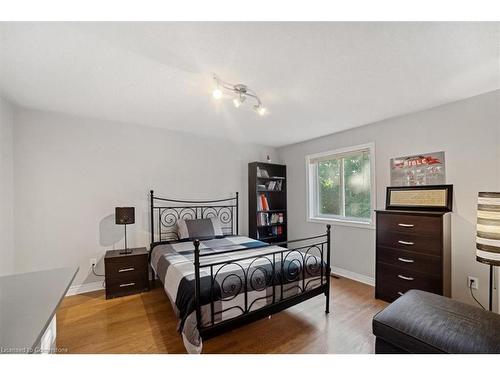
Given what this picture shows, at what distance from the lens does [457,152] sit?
91.0 inches

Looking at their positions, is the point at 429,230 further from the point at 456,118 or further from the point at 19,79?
the point at 19,79

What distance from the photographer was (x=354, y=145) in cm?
327

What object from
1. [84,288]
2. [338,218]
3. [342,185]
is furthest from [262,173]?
[84,288]

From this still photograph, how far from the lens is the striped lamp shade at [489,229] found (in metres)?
1.72

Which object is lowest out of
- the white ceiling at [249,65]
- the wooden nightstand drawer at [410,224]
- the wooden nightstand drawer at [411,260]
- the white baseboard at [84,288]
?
the white baseboard at [84,288]

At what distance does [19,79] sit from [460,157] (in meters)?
4.32

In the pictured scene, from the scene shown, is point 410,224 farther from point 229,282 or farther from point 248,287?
point 229,282

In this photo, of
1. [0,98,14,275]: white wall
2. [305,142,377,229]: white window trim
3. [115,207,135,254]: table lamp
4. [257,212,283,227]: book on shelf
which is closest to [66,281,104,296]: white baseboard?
[0,98,14,275]: white wall

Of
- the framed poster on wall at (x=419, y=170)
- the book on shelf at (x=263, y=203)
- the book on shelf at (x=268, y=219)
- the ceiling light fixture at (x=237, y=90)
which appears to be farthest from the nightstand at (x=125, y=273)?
the framed poster on wall at (x=419, y=170)

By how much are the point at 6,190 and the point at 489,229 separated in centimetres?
461

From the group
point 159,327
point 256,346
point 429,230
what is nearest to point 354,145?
point 429,230

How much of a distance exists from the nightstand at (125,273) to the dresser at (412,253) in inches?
116

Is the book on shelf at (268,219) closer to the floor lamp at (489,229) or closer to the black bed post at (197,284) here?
the black bed post at (197,284)

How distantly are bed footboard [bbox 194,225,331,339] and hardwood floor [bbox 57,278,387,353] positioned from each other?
0.71 ft
